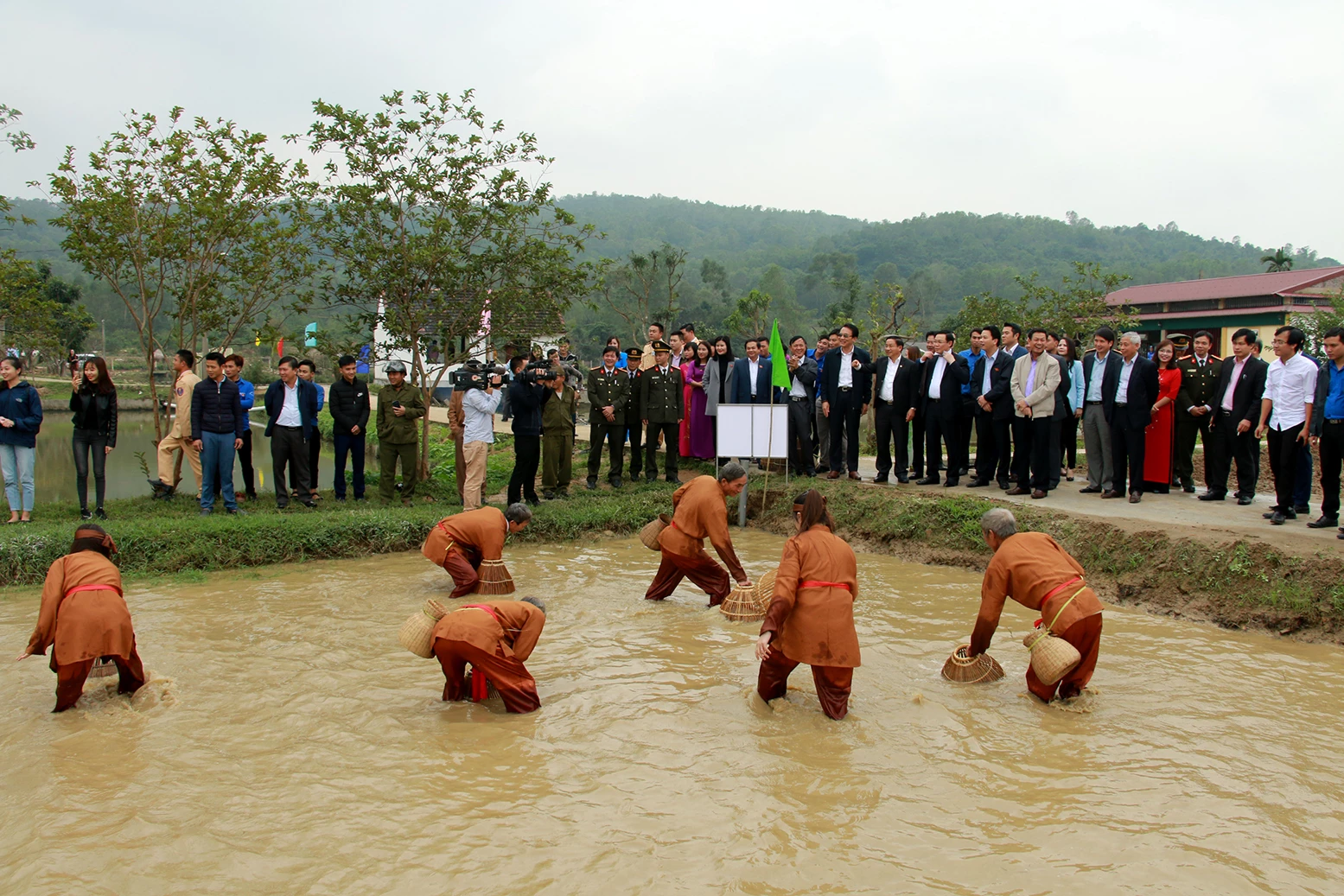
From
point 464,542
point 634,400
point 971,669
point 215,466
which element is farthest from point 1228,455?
point 215,466

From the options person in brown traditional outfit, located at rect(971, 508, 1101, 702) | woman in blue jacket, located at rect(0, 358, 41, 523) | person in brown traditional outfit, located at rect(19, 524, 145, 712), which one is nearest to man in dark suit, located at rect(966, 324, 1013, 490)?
person in brown traditional outfit, located at rect(971, 508, 1101, 702)

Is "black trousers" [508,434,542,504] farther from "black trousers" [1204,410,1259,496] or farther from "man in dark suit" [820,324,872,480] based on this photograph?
"black trousers" [1204,410,1259,496]

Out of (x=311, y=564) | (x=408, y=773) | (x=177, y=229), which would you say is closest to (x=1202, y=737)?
(x=408, y=773)

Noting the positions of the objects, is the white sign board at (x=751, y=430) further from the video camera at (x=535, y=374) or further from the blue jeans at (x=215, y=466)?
the blue jeans at (x=215, y=466)

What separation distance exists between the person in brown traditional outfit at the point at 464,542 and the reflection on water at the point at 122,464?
7397mm

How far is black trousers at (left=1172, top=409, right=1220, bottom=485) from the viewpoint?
11.0 metres

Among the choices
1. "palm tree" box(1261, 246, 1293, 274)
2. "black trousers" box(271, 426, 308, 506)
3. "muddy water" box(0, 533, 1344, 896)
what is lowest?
"muddy water" box(0, 533, 1344, 896)

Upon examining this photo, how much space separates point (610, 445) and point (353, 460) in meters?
3.66

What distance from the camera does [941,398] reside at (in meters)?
11.9

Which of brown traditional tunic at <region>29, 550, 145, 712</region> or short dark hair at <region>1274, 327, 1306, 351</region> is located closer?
brown traditional tunic at <region>29, 550, 145, 712</region>

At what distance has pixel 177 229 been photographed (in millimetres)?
12320

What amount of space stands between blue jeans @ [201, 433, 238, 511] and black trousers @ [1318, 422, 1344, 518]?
480 inches

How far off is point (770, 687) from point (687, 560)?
2.37 m

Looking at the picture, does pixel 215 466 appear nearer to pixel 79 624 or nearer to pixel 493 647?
pixel 79 624
